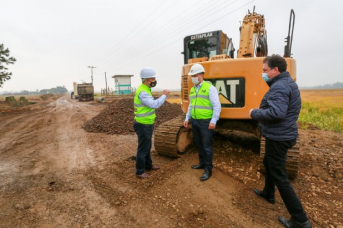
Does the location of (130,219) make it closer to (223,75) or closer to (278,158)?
→ (278,158)

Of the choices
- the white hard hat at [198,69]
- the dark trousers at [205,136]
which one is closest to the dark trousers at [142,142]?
the dark trousers at [205,136]

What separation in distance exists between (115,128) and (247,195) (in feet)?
19.7

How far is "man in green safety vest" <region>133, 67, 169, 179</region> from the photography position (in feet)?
11.8

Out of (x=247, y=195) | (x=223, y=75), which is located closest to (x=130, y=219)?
(x=247, y=195)

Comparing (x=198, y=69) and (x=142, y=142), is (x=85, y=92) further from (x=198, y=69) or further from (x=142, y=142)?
(x=198, y=69)

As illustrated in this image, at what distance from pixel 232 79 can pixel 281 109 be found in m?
1.53

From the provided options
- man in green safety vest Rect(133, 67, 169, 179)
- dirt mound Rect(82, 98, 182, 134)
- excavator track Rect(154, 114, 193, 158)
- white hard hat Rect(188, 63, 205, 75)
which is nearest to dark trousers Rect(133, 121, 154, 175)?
man in green safety vest Rect(133, 67, 169, 179)

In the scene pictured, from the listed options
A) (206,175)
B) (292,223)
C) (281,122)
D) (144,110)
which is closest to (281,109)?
(281,122)

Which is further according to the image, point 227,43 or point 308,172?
point 227,43

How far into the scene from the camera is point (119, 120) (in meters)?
8.94

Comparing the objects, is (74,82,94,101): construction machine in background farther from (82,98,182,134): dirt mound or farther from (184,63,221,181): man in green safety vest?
(184,63,221,181): man in green safety vest

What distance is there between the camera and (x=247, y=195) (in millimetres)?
3201

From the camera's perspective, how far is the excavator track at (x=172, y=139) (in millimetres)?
4402

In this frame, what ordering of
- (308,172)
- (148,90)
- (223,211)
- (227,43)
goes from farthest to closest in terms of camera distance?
1. (227,43)
2. (308,172)
3. (148,90)
4. (223,211)
